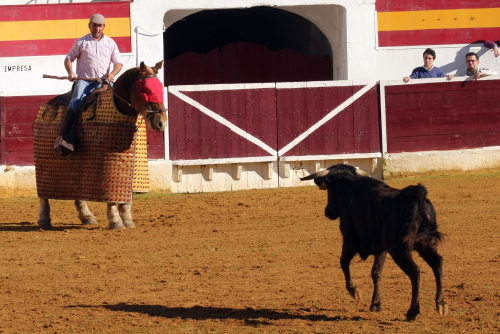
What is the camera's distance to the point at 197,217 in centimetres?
972

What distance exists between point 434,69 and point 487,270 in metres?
6.64

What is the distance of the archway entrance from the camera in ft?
51.9

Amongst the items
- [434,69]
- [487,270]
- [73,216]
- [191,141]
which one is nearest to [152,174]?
→ [191,141]

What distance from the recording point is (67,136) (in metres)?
8.75

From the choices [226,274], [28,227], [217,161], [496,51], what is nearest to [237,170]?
[217,161]

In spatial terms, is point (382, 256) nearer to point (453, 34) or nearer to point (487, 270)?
point (487, 270)

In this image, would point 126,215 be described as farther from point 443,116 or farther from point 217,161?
point 443,116

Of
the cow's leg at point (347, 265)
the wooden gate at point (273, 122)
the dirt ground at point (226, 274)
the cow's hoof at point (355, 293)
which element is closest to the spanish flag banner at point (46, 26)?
the wooden gate at point (273, 122)

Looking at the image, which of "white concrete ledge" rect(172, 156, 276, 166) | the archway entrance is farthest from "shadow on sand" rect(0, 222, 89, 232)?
the archway entrance

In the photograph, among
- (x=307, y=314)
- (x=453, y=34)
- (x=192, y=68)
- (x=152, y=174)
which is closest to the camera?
(x=307, y=314)

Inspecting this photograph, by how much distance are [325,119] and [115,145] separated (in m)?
4.35

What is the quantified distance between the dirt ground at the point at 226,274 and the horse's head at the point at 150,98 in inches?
45.5

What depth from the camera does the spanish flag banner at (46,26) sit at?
41.6 ft

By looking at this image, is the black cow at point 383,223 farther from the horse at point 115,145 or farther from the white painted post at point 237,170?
the white painted post at point 237,170
